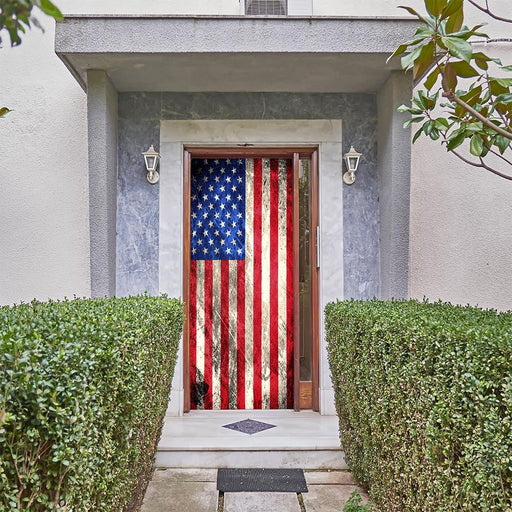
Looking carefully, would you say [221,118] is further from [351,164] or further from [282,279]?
[282,279]

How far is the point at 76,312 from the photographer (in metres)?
2.55

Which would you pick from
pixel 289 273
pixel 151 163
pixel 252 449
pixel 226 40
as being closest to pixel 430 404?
pixel 252 449

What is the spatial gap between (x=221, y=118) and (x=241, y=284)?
1637mm

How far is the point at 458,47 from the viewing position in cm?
201

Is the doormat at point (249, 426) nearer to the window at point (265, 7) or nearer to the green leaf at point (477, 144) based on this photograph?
the green leaf at point (477, 144)

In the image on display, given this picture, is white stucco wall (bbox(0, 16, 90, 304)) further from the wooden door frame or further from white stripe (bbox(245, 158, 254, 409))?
white stripe (bbox(245, 158, 254, 409))

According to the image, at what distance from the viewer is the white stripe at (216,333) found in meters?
5.31

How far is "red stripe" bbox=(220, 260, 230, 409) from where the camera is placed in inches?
209

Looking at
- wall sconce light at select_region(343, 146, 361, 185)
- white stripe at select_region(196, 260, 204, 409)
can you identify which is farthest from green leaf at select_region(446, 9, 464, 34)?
white stripe at select_region(196, 260, 204, 409)

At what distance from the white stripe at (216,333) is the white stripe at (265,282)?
442mm

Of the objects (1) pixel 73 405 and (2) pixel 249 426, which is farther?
(2) pixel 249 426

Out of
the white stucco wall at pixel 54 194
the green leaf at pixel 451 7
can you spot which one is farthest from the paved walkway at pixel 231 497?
the green leaf at pixel 451 7

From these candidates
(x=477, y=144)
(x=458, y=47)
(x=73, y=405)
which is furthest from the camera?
(x=477, y=144)

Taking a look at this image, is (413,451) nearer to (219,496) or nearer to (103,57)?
(219,496)
